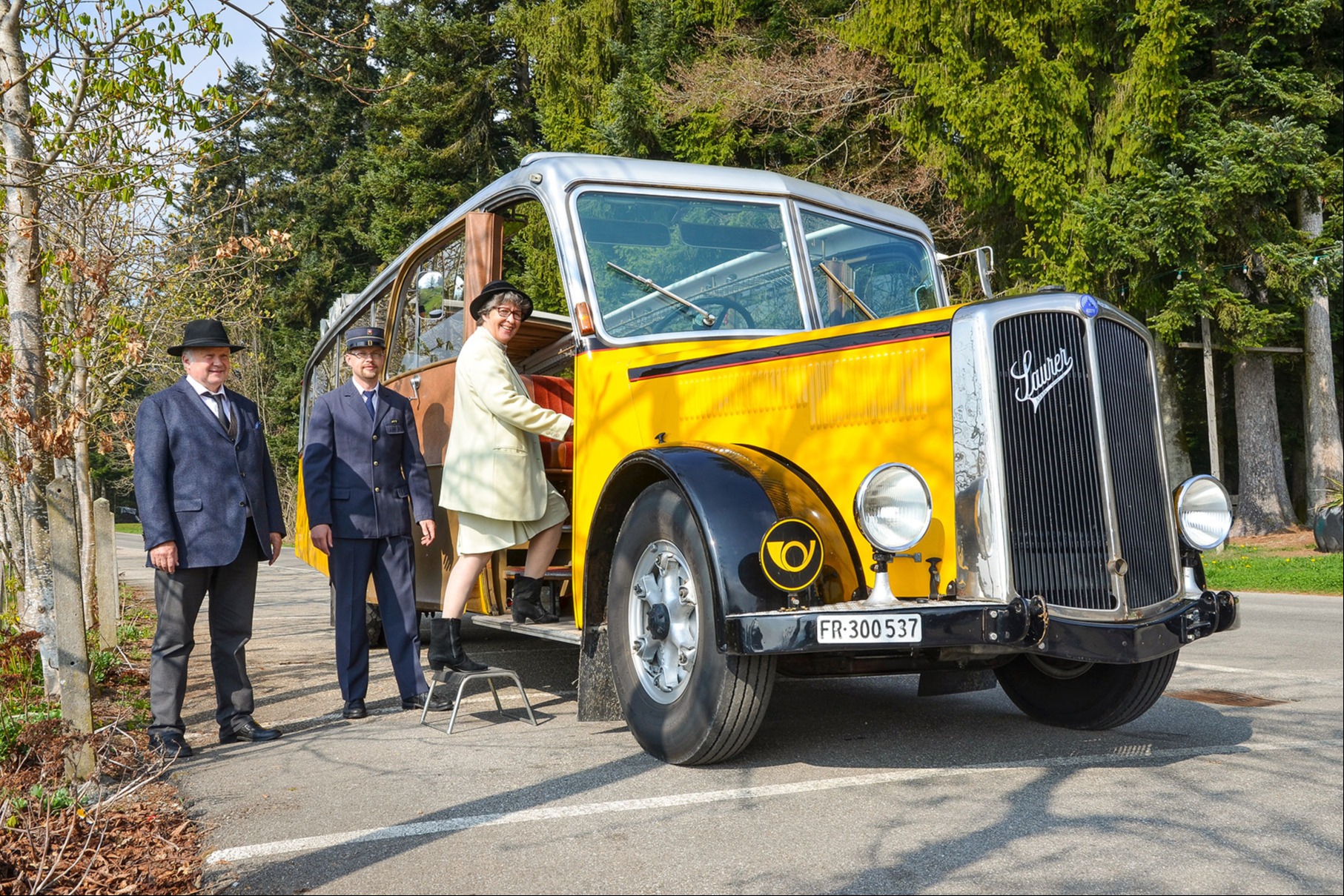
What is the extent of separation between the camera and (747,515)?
4.18m

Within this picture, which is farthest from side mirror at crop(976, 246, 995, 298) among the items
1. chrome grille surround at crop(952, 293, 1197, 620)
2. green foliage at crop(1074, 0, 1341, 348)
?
green foliage at crop(1074, 0, 1341, 348)

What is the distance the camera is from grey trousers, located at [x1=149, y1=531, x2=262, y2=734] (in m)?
5.12

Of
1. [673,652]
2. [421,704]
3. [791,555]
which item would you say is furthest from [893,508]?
[421,704]

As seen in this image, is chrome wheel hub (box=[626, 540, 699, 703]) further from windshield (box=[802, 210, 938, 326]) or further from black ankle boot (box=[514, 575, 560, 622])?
windshield (box=[802, 210, 938, 326])

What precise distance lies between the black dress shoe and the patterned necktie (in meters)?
1.38

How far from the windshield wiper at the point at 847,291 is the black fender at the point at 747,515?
151cm

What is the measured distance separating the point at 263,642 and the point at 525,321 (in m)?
3.98

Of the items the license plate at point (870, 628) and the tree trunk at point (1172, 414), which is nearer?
the license plate at point (870, 628)

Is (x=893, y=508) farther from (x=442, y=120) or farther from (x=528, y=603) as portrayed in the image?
(x=442, y=120)

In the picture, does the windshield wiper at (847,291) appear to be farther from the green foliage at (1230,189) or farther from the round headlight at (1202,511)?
the green foliage at (1230,189)

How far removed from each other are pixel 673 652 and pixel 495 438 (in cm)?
176

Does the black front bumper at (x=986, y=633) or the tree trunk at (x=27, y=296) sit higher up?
the tree trunk at (x=27, y=296)

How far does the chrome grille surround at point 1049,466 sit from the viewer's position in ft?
13.3

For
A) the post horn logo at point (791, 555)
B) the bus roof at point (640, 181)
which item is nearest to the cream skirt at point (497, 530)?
the bus roof at point (640, 181)
